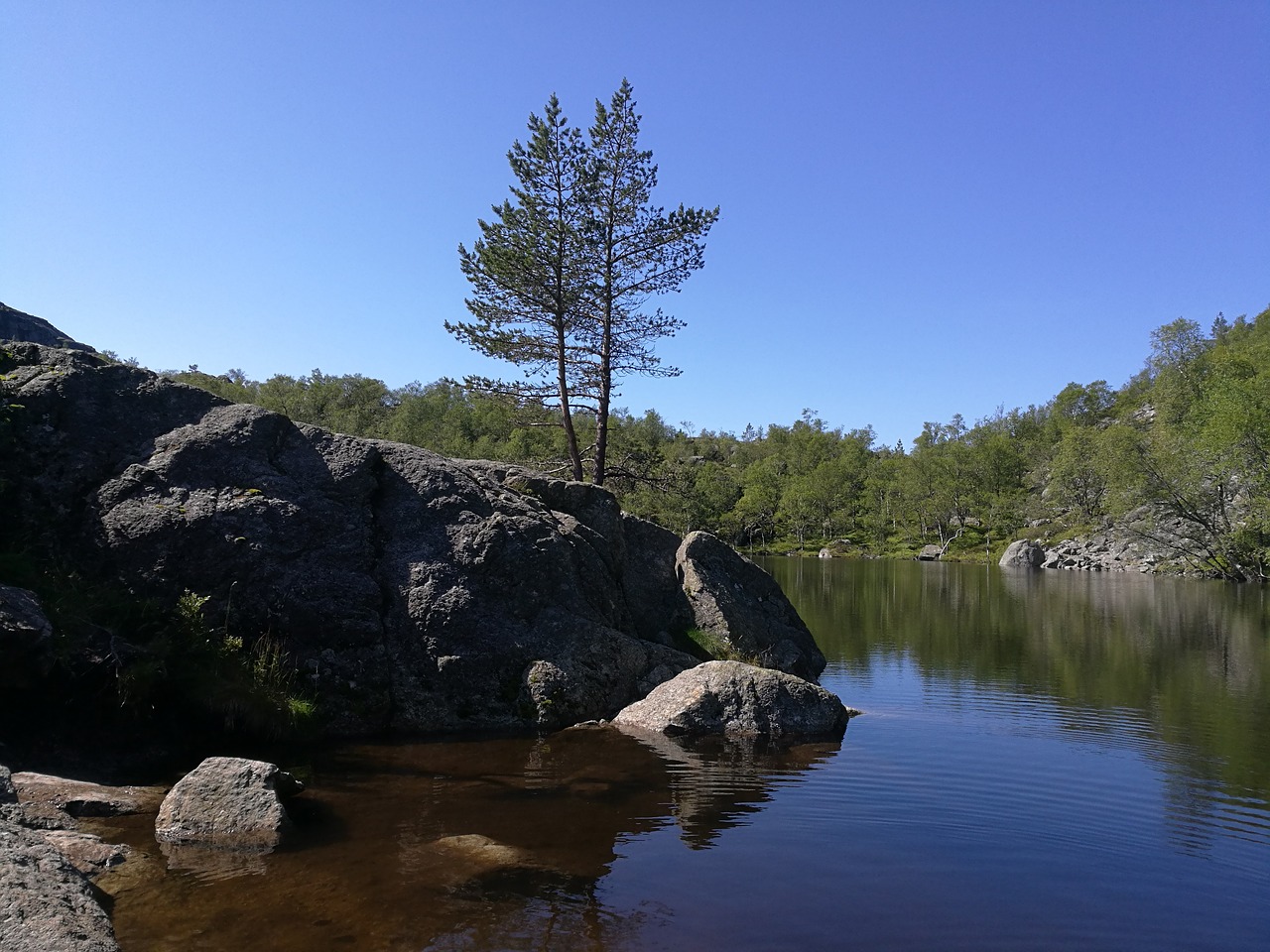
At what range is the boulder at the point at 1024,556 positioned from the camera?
93750mm

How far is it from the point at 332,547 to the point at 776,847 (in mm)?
9049

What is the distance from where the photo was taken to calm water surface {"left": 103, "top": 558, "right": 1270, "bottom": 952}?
6.76m

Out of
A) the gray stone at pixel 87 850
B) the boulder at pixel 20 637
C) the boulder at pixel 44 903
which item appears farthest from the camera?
the boulder at pixel 20 637

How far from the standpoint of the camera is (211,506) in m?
13.0

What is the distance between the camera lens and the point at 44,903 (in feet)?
18.1

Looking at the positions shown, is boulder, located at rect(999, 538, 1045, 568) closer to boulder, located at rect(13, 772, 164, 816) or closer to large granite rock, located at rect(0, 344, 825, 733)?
large granite rock, located at rect(0, 344, 825, 733)

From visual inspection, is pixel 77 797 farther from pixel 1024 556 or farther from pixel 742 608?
pixel 1024 556

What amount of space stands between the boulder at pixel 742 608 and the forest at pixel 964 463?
27.6 ft

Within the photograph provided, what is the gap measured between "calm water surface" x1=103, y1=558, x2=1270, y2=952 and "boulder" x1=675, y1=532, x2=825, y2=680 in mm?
3632

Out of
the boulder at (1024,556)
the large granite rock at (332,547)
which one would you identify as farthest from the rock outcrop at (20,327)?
the boulder at (1024,556)

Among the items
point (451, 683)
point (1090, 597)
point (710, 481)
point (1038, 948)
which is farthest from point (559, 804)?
point (710, 481)

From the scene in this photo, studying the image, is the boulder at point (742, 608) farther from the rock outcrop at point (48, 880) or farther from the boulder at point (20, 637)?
the rock outcrop at point (48, 880)

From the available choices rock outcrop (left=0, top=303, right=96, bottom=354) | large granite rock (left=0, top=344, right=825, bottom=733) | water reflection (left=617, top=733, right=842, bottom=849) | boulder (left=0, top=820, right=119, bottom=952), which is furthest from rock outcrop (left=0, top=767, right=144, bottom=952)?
rock outcrop (left=0, top=303, right=96, bottom=354)

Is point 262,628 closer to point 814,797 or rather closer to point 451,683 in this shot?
point 451,683
